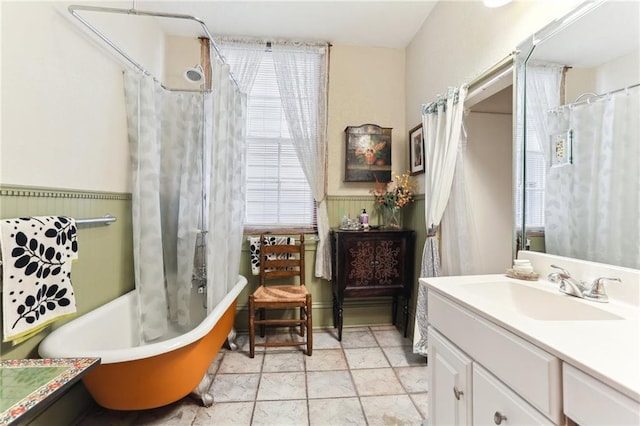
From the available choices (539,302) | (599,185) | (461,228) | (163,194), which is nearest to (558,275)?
(539,302)

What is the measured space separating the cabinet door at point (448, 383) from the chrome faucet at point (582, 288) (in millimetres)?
470

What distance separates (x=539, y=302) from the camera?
3.59 feet

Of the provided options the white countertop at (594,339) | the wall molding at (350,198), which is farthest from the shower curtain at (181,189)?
the white countertop at (594,339)

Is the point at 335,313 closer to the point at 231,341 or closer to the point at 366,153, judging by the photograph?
the point at 231,341

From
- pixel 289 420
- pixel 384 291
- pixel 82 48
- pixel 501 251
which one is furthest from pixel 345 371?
pixel 82 48

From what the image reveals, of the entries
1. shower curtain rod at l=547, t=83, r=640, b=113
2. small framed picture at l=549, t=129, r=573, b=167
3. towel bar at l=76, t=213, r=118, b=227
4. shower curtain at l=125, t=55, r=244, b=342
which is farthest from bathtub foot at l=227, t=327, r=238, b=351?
shower curtain rod at l=547, t=83, r=640, b=113

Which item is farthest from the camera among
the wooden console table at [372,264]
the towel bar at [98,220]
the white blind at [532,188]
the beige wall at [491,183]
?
the wooden console table at [372,264]

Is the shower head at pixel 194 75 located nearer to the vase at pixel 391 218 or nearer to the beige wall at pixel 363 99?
the beige wall at pixel 363 99

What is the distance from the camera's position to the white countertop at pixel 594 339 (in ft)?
1.82

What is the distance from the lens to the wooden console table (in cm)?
243

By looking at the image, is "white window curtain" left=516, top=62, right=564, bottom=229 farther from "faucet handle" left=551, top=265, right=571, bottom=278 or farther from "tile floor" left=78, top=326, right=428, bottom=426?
"tile floor" left=78, top=326, right=428, bottom=426

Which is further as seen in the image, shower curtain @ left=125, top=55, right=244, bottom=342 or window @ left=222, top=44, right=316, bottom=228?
window @ left=222, top=44, right=316, bottom=228

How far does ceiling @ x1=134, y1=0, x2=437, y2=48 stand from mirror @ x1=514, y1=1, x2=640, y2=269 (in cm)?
141

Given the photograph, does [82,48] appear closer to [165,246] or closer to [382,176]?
[165,246]
